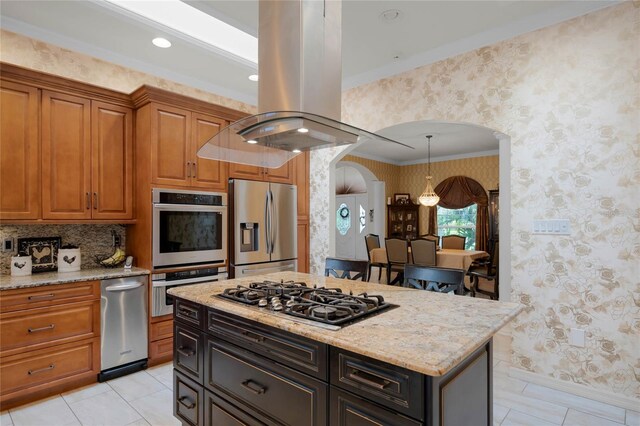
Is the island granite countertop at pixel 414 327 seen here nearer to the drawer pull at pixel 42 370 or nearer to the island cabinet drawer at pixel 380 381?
the island cabinet drawer at pixel 380 381

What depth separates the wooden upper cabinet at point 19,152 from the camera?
2615mm

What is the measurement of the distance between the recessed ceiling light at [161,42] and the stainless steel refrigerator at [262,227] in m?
1.39

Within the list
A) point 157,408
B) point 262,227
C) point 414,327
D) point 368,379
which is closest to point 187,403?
point 157,408

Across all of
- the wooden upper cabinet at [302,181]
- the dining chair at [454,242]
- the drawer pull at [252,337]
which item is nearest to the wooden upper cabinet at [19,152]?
the drawer pull at [252,337]

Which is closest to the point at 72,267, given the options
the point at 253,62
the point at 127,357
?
the point at 127,357

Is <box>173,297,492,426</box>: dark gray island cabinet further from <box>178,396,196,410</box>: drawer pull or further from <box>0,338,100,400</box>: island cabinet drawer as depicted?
<box>0,338,100,400</box>: island cabinet drawer

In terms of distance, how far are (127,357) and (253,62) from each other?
121 inches

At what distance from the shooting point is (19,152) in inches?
106

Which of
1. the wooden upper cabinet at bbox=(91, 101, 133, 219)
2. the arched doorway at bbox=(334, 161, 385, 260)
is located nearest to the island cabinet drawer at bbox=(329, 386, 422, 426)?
the wooden upper cabinet at bbox=(91, 101, 133, 219)

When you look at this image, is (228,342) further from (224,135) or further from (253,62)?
(253,62)

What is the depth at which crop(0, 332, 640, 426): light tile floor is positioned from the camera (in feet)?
7.58

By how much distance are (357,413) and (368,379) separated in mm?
139

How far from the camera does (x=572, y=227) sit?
2670 millimetres

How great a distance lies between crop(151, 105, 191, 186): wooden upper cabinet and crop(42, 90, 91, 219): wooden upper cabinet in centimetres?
53
